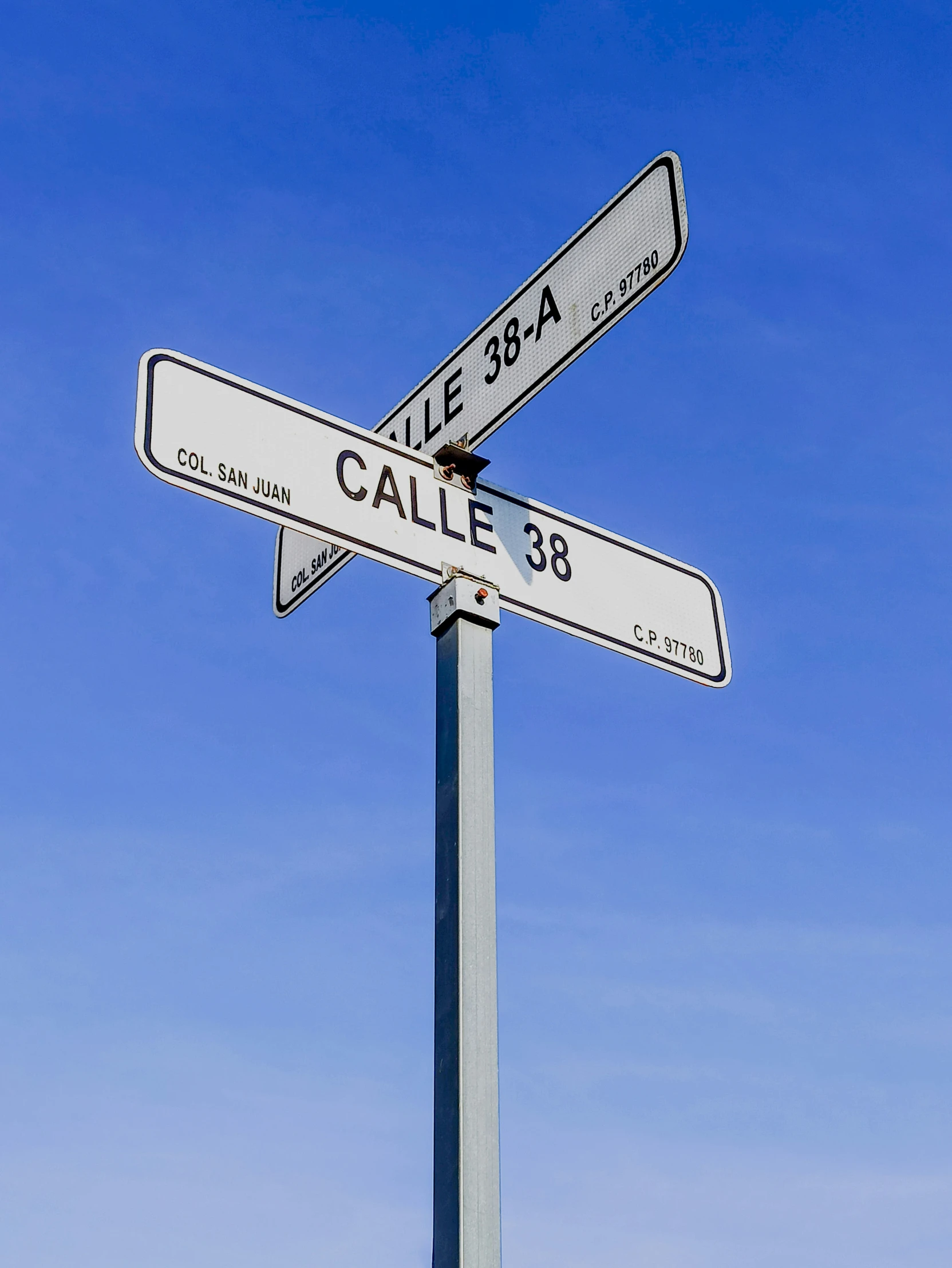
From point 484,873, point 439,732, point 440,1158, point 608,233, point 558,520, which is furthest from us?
point 558,520

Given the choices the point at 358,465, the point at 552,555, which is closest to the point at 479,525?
the point at 552,555

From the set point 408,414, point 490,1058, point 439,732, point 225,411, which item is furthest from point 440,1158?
point 408,414

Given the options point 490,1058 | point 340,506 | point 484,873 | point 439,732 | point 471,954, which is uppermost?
point 340,506

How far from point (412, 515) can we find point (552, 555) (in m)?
0.40

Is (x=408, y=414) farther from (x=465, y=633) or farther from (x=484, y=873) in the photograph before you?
(x=484, y=873)

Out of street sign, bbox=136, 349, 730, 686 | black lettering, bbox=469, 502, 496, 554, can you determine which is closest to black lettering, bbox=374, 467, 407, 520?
street sign, bbox=136, 349, 730, 686

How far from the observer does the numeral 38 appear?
131 inches

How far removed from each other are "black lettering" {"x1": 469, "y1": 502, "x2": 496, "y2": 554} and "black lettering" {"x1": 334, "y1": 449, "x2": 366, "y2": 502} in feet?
0.92

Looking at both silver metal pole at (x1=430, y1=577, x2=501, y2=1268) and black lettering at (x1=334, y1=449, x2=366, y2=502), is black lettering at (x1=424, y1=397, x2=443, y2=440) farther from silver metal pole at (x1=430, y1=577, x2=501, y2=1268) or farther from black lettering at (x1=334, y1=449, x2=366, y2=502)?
silver metal pole at (x1=430, y1=577, x2=501, y2=1268)

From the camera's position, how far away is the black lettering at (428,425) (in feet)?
11.4

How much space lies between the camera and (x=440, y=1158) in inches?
97.6

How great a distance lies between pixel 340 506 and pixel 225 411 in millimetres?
321

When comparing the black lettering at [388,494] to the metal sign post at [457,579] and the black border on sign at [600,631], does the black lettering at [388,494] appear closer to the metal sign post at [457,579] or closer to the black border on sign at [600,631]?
the metal sign post at [457,579]

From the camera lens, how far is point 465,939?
2.64m
